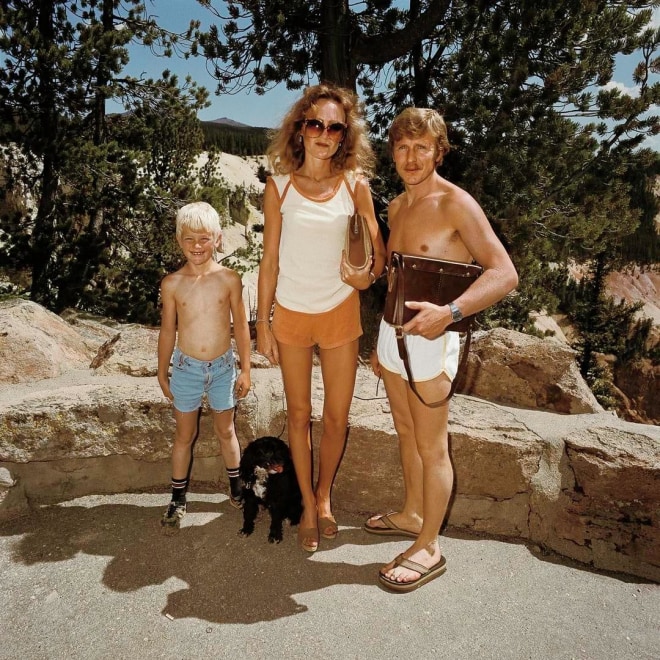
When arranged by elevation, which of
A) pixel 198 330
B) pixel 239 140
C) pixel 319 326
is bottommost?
pixel 198 330

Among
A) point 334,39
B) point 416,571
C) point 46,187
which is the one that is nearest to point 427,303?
point 416,571

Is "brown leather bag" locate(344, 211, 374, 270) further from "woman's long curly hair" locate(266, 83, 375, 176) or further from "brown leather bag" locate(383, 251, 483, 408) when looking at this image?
"woman's long curly hair" locate(266, 83, 375, 176)

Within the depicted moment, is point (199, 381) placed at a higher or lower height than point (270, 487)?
higher

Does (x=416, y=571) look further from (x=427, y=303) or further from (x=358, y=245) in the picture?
(x=358, y=245)

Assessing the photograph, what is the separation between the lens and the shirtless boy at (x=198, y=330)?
7.73 feet

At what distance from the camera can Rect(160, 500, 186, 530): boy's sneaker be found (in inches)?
97.1

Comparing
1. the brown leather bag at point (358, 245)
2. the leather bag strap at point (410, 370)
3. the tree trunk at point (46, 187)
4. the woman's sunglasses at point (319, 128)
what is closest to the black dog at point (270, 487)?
the leather bag strap at point (410, 370)

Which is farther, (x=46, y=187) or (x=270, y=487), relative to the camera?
(x=46, y=187)

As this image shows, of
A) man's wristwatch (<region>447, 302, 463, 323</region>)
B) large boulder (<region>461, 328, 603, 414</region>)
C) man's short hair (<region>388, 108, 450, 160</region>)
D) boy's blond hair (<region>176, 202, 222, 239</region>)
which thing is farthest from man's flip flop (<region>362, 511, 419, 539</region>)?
man's short hair (<region>388, 108, 450, 160</region>)

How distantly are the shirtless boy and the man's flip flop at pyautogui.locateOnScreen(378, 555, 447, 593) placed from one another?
100cm

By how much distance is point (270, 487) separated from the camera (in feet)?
7.98

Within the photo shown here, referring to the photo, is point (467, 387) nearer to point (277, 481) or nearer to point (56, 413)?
point (277, 481)

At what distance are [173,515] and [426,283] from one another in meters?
1.61

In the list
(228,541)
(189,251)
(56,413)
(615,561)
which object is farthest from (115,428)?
(615,561)
